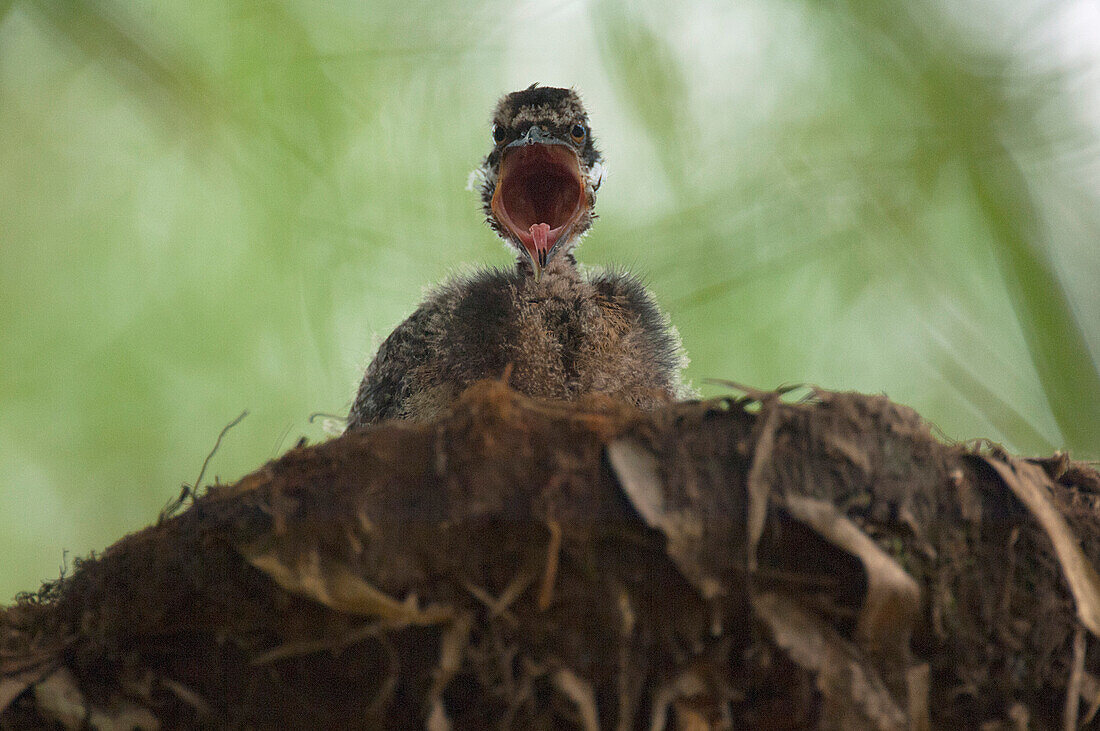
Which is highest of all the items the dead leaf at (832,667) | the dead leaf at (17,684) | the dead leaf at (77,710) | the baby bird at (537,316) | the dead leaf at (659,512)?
the baby bird at (537,316)

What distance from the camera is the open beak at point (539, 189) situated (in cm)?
209

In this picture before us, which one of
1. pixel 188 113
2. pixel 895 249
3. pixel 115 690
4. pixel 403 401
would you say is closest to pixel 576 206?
pixel 403 401

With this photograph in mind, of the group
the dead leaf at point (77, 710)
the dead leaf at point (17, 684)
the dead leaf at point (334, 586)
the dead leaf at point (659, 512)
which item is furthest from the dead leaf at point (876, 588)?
the dead leaf at point (17, 684)

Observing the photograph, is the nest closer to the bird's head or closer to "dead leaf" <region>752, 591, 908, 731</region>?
"dead leaf" <region>752, 591, 908, 731</region>

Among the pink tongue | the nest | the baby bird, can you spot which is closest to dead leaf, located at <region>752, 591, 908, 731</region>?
the nest

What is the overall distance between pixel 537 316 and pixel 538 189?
53cm

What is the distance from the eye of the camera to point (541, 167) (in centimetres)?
216

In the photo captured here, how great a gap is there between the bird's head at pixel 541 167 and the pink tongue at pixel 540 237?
0.06 meters

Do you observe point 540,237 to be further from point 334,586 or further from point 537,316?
point 334,586

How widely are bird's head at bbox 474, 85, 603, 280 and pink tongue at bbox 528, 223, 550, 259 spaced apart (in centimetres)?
6

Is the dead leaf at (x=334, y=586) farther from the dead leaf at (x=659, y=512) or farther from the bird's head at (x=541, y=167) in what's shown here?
the bird's head at (x=541, y=167)

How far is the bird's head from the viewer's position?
6.98ft

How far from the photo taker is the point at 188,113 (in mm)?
2557

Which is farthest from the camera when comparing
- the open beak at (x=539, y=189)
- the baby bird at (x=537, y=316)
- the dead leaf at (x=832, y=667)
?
the open beak at (x=539, y=189)
